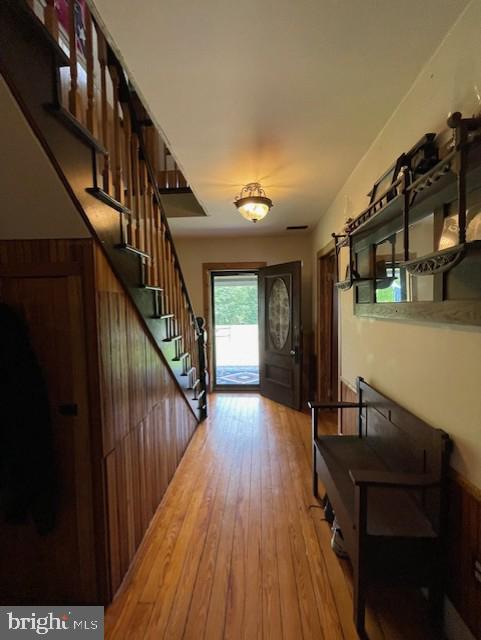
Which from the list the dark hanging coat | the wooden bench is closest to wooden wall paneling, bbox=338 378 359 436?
the wooden bench

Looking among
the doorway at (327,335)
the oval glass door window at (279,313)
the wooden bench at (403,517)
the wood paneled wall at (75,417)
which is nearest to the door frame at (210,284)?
the oval glass door window at (279,313)

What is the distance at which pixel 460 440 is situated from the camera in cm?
127

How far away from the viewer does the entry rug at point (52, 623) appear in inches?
53.3

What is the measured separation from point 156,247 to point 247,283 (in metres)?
3.31

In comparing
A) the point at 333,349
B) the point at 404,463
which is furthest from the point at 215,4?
the point at 333,349

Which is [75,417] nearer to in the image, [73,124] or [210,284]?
[73,124]

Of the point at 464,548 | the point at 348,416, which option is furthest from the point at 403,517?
the point at 348,416

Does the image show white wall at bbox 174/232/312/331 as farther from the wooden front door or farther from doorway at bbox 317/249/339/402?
doorway at bbox 317/249/339/402

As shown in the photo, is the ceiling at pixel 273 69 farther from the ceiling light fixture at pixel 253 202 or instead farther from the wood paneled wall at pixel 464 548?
the wood paneled wall at pixel 464 548

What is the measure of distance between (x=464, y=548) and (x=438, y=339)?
0.84 metres

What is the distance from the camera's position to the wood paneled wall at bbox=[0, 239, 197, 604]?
1408 millimetres

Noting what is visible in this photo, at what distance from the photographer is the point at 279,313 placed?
4.50 meters

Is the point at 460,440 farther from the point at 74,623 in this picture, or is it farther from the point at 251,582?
the point at 74,623

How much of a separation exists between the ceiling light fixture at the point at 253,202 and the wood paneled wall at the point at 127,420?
141 centimetres
